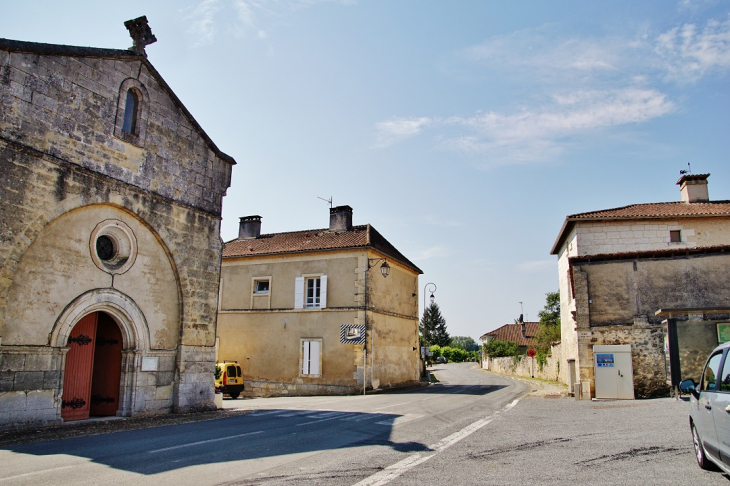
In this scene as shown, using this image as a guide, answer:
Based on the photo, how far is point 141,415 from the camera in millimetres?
11789

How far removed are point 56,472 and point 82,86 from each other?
8.31m

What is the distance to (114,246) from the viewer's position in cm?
1189

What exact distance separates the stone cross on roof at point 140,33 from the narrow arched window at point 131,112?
1.11 metres

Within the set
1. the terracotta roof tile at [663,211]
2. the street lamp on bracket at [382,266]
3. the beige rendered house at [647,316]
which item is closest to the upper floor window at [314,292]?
the street lamp on bracket at [382,266]

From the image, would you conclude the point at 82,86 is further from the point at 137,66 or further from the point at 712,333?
the point at 712,333

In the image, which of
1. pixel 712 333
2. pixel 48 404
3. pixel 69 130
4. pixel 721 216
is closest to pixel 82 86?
pixel 69 130

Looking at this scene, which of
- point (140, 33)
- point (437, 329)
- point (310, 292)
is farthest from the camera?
point (437, 329)

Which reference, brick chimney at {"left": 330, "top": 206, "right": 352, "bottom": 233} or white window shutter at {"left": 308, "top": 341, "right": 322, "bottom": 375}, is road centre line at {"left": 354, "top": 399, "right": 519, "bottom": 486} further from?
brick chimney at {"left": 330, "top": 206, "right": 352, "bottom": 233}

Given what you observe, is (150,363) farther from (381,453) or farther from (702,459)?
(702,459)

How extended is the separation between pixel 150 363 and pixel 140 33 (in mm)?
8101

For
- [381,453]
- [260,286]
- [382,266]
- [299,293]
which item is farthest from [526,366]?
[381,453]

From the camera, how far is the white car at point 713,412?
4.75 meters

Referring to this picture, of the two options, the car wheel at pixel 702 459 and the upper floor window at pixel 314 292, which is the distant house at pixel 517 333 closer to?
the upper floor window at pixel 314 292

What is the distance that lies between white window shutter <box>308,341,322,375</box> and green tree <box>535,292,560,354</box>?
20.8 meters
